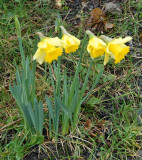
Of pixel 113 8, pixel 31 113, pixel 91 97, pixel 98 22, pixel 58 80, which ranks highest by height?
pixel 113 8

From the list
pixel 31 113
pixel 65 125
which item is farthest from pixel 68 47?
pixel 65 125

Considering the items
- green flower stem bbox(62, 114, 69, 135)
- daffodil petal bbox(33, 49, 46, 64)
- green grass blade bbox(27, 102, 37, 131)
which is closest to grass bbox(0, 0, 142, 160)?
green flower stem bbox(62, 114, 69, 135)

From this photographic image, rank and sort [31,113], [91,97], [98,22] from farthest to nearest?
[98,22], [91,97], [31,113]

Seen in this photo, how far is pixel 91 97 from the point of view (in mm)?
2062

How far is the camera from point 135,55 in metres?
2.46

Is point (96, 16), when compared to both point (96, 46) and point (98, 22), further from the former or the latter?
point (96, 46)

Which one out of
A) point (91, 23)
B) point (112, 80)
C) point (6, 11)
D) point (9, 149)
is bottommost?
point (9, 149)

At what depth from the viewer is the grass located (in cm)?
170

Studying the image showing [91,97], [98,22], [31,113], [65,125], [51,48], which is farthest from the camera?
[98,22]

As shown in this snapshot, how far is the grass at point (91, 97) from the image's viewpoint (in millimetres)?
1703

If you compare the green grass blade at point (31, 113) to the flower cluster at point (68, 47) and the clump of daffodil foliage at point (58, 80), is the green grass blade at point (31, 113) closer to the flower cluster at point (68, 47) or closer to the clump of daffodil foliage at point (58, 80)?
the clump of daffodil foliage at point (58, 80)

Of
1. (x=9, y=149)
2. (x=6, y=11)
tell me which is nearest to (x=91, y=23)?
(x=6, y=11)

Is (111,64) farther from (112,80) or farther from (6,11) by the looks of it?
(6,11)

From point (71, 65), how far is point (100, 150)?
95cm
